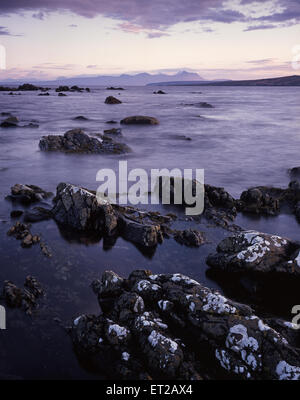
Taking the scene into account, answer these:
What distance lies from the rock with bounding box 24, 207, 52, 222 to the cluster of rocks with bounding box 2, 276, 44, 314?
419 cm

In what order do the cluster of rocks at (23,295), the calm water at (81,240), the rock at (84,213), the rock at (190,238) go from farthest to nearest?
the rock at (84,213) < the rock at (190,238) < the cluster of rocks at (23,295) < the calm water at (81,240)

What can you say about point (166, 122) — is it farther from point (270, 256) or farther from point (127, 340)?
point (127, 340)

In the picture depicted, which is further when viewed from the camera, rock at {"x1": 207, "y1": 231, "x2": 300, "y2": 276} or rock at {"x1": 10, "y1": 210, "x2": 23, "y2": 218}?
rock at {"x1": 10, "y1": 210, "x2": 23, "y2": 218}

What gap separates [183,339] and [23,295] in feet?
12.8

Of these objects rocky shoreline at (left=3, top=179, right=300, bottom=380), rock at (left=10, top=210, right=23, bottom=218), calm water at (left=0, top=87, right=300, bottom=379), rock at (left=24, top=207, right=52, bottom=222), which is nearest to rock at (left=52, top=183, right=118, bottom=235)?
rock at (left=24, top=207, right=52, bottom=222)

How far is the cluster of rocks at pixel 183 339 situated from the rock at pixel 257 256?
2.10 meters

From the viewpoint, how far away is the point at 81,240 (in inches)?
421

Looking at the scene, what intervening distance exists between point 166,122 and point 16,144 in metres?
21.1

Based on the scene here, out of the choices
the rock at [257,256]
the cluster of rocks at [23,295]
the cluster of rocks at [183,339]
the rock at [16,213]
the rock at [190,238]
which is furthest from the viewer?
the rock at [16,213]

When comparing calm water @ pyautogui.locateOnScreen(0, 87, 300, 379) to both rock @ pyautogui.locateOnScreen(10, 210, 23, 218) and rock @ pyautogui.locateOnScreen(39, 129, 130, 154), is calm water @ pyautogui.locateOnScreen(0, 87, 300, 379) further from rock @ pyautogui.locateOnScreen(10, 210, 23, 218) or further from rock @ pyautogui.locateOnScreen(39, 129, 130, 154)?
rock @ pyautogui.locateOnScreen(39, 129, 130, 154)

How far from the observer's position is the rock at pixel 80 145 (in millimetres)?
23344

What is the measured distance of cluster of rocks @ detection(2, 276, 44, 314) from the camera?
740 centimetres

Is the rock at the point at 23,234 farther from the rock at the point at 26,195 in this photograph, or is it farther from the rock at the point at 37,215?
the rock at the point at 26,195

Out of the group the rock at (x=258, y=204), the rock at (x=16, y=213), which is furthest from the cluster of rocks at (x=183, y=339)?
the rock at (x=258, y=204)
